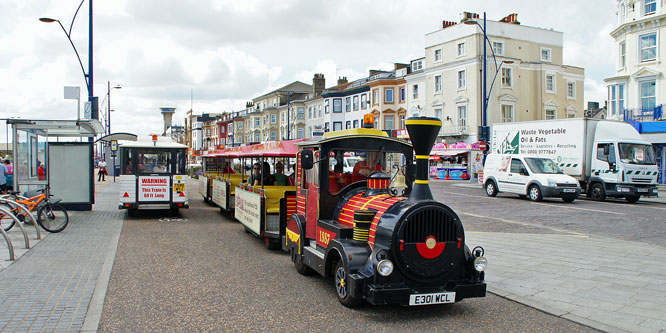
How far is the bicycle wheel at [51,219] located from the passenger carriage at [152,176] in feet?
7.46

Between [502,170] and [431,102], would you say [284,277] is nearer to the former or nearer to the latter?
[502,170]

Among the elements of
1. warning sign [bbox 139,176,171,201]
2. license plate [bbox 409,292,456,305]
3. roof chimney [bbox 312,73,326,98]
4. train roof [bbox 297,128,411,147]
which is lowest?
license plate [bbox 409,292,456,305]

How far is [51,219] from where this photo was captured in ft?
38.6

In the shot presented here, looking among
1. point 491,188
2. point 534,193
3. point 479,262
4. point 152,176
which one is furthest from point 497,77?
point 479,262

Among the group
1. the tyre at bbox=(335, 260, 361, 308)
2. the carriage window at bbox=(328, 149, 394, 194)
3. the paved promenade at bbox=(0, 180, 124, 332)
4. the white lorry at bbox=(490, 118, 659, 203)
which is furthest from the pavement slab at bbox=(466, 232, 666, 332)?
the white lorry at bbox=(490, 118, 659, 203)

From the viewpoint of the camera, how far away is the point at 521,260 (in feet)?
28.8

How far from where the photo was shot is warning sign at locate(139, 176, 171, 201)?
14477 mm

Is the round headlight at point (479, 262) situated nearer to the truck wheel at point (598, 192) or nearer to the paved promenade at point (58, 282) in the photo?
the paved promenade at point (58, 282)

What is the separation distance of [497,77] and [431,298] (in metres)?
38.8

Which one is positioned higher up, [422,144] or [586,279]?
[422,144]

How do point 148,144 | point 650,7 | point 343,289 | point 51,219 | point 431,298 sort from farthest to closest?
point 650,7 < point 148,144 < point 51,219 < point 343,289 < point 431,298

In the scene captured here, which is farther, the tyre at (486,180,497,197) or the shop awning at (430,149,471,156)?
the shop awning at (430,149,471,156)

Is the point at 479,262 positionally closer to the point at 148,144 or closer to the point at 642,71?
the point at 148,144

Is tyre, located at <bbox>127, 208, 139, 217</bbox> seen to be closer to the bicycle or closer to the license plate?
the bicycle
